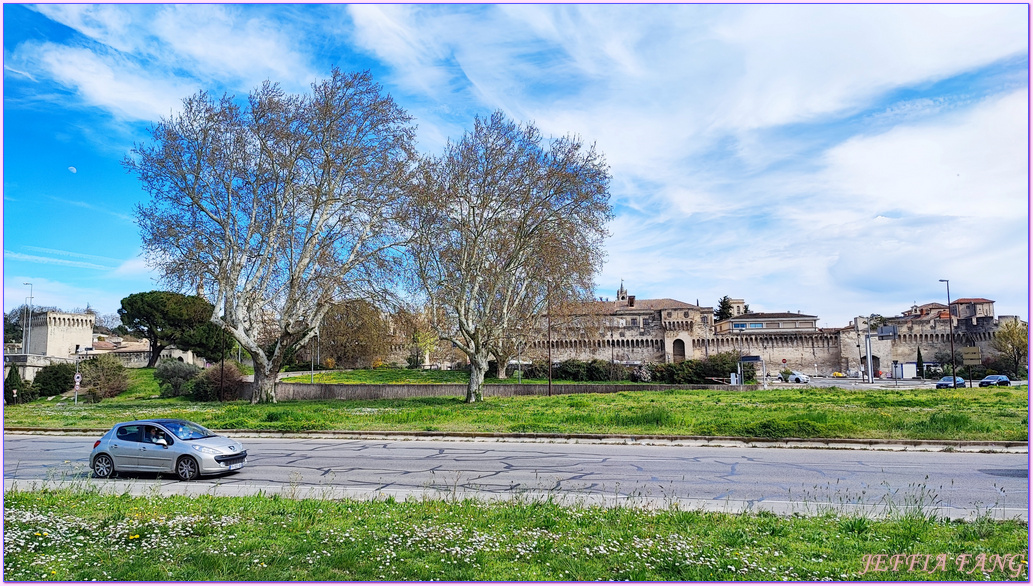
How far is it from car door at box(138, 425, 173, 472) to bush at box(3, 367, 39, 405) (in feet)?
172

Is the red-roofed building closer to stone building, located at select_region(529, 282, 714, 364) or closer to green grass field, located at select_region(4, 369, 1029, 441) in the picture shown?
stone building, located at select_region(529, 282, 714, 364)

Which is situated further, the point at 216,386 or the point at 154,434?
the point at 216,386

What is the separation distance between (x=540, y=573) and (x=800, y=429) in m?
16.5

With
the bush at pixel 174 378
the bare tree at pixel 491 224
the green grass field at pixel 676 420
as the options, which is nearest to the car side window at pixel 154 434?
the green grass field at pixel 676 420

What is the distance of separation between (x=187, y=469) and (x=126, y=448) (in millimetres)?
1654

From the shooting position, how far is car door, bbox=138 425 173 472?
46.1 feet

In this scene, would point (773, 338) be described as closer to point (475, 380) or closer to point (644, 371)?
point (644, 371)

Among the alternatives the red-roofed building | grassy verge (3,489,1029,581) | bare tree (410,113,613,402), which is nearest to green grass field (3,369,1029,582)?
grassy verge (3,489,1029,581)

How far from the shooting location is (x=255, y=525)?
867 cm

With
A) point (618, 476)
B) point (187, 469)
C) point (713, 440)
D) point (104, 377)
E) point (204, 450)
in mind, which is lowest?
point (713, 440)

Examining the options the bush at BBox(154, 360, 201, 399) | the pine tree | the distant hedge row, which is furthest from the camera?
the pine tree

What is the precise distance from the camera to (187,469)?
1387cm

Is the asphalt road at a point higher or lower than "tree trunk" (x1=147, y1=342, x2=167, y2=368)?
lower

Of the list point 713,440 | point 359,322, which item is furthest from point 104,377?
point 713,440
